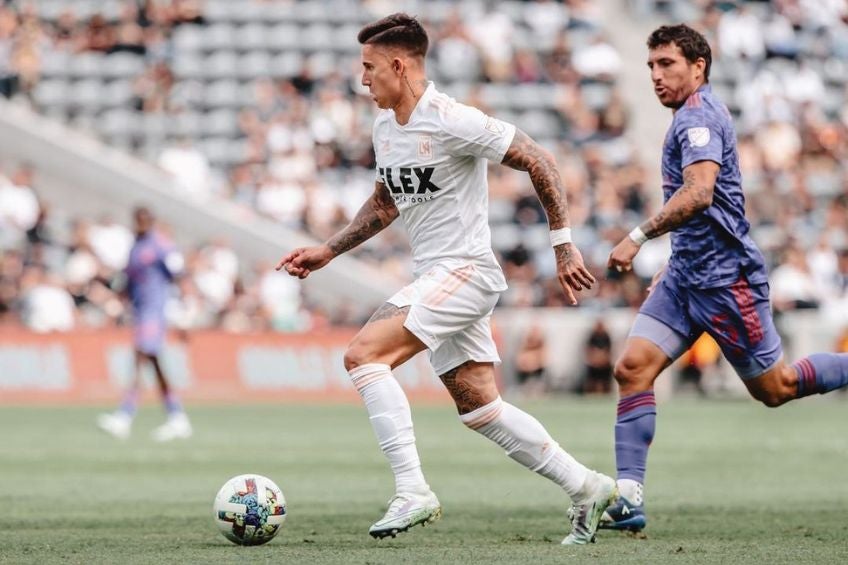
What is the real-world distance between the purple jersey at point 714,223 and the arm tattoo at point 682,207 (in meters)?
0.29

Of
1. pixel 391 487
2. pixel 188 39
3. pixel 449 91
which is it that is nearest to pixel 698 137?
pixel 391 487

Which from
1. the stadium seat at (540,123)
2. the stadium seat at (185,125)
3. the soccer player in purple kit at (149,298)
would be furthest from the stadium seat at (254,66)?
the soccer player in purple kit at (149,298)

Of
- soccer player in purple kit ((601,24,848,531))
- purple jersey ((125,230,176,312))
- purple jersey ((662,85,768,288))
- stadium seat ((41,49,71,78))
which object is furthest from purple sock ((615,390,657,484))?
stadium seat ((41,49,71,78))

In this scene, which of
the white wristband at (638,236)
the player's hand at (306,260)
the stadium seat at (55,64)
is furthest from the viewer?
the stadium seat at (55,64)

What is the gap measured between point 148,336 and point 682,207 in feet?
34.9

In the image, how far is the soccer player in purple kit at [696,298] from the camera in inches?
330

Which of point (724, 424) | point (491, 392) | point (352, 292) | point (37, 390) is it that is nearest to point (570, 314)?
point (352, 292)

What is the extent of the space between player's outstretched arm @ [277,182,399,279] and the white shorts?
633 mm

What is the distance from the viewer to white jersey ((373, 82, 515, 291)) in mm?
7758

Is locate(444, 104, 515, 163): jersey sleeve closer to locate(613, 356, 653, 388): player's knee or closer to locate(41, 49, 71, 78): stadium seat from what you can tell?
locate(613, 356, 653, 388): player's knee

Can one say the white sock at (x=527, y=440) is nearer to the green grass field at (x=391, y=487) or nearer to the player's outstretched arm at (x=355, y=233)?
the green grass field at (x=391, y=487)

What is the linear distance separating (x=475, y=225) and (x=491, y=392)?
0.83 metres

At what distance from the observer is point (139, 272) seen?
17672mm

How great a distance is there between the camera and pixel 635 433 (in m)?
8.58
